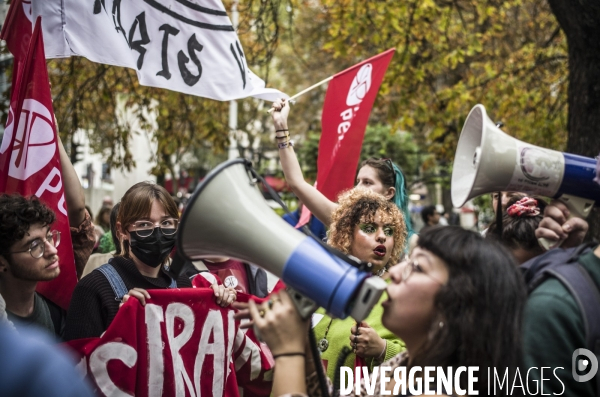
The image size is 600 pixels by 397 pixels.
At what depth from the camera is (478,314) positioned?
5.88ft

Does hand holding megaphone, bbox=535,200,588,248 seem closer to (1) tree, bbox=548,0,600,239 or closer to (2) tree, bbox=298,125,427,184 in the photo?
(1) tree, bbox=548,0,600,239

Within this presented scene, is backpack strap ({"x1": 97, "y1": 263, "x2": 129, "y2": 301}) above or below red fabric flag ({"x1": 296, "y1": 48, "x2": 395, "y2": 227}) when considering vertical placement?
below

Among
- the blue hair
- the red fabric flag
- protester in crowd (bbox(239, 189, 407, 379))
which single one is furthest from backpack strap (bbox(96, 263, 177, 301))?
the red fabric flag

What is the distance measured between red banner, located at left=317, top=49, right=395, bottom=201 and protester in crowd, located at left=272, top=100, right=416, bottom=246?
64cm

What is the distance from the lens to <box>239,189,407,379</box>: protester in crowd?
2.72m

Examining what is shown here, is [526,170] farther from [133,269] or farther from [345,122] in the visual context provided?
[345,122]

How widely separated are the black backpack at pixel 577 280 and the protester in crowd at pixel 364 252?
74 centimetres

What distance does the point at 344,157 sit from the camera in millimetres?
4688

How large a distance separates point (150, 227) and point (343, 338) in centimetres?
89

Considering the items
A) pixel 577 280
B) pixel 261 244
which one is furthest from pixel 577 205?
pixel 261 244

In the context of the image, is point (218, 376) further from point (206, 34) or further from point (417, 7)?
Answer: point (417, 7)

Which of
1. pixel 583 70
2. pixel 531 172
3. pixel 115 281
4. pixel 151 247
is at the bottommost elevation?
pixel 115 281

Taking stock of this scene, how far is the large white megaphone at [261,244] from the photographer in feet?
5.53

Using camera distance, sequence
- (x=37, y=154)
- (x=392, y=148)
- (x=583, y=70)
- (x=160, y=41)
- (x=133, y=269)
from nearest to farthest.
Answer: (x=133, y=269) → (x=37, y=154) → (x=160, y=41) → (x=583, y=70) → (x=392, y=148)
